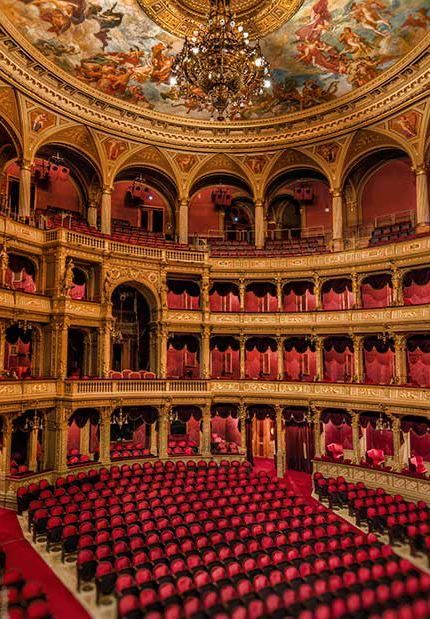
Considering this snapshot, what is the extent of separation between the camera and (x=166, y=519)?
41.4ft

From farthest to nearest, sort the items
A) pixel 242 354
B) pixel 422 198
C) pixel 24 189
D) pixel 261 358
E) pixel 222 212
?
pixel 222 212, pixel 261 358, pixel 242 354, pixel 422 198, pixel 24 189

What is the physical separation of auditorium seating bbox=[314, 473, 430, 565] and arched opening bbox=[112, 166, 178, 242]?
48.6ft

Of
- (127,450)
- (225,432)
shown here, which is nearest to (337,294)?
(225,432)

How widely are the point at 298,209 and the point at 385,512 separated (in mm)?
16899

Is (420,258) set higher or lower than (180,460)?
higher

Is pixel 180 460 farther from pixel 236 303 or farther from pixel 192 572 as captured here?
pixel 192 572

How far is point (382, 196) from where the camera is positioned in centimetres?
2375

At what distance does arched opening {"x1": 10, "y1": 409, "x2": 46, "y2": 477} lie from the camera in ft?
57.8

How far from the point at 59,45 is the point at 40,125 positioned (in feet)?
11.1

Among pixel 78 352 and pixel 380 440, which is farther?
pixel 78 352

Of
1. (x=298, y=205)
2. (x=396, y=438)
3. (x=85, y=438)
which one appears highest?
(x=298, y=205)

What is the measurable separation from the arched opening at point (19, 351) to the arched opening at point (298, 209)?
12.5 meters

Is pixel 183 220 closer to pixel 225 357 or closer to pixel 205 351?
pixel 205 351

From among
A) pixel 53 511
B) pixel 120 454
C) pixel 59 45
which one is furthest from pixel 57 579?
pixel 59 45
